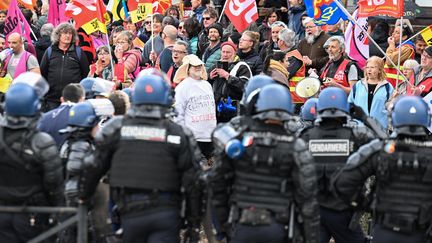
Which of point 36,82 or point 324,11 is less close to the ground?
point 324,11

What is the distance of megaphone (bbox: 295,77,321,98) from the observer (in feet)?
44.8

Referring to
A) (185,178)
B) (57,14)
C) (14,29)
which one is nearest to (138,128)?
(185,178)

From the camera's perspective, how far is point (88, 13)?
16.6 metres

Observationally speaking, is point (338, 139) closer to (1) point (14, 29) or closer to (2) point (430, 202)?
(2) point (430, 202)

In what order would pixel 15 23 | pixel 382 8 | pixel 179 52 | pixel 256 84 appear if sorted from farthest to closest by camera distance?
pixel 15 23
pixel 179 52
pixel 382 8
pixel 256 84

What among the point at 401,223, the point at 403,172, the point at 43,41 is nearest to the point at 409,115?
the point at 403,172

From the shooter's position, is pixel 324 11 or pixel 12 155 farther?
pixel 324 11

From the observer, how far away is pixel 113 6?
2083 centimetres

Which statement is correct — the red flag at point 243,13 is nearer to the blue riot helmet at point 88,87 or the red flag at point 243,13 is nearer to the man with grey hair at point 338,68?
the man with grey hair at point 338,68

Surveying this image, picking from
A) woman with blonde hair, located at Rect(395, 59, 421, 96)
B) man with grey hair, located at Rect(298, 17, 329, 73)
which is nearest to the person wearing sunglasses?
man with grey hair, located at Rect(298, 17, 329, 73)

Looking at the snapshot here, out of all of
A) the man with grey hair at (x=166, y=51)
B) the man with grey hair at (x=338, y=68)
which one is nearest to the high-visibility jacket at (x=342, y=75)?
the man with grey hair at (x=338, y=68)

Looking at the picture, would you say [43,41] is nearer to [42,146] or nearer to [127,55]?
[127,55]

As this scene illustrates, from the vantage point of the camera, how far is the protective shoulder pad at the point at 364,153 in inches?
361

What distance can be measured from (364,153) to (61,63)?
6819 millimetres
